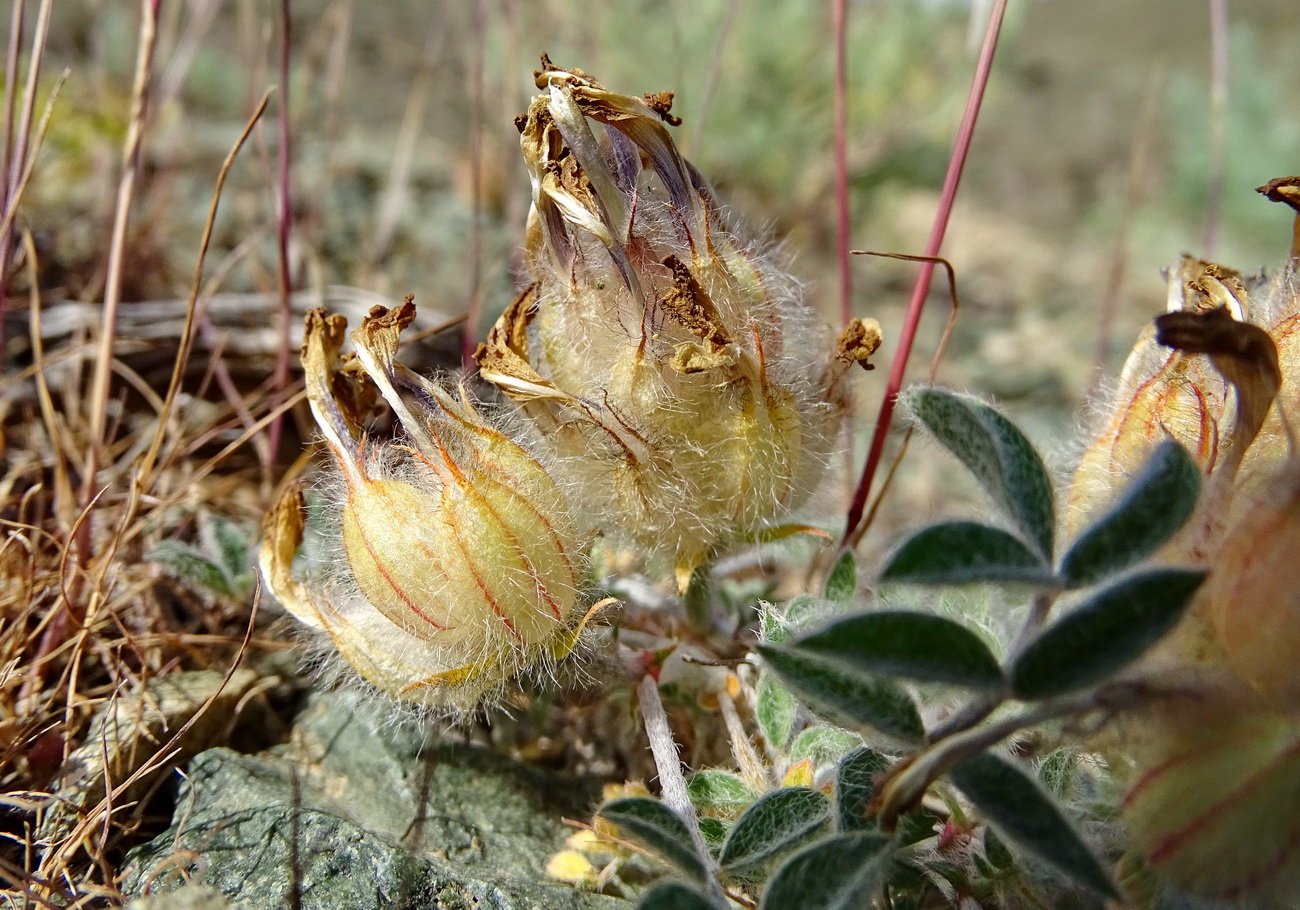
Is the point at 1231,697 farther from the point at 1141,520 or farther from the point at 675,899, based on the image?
the point at 675,899

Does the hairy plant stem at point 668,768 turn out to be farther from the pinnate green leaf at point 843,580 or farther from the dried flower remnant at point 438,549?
the pinnate green leaf at point 843,580

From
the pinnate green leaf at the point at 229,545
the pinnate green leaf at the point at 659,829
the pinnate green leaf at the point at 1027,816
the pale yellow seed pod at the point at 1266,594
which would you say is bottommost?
the pinnate green leaf at the point at 229,545

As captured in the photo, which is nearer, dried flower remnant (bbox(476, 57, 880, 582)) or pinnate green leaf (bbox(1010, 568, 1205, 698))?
pinnate green leaf (bbox(1010, 568, 1205, 698))

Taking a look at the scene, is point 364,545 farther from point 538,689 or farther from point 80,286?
point 80,286

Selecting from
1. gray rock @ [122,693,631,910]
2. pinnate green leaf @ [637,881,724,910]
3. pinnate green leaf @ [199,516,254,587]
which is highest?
pinnate green leaf @ [637,881,724,910]

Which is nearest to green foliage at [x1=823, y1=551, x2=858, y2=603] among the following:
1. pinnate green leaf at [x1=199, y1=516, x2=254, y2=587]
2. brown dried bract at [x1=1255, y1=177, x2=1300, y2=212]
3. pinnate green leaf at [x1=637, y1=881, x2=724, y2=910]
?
pinnate green leaf at [x1=637, y1=881, x2=724, y2=910]

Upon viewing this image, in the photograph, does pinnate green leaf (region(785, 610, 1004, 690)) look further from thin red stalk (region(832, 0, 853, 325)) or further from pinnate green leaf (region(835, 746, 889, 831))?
thin red stalk (region(832, 0, 853, 325))

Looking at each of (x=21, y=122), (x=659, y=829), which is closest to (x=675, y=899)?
(x=659, y=829)

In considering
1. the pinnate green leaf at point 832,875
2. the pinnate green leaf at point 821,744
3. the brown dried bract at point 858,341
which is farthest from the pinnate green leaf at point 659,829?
the brown dried bract at point 858,341
